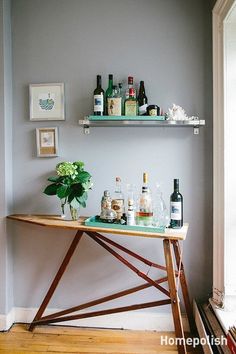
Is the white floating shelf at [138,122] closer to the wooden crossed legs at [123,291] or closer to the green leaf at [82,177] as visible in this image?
the green leaf at [82,177]

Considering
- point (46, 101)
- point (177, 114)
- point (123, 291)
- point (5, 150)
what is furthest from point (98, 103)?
point (123, 291)

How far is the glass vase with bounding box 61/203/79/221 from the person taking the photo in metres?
1.81

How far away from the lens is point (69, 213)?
198 centimetres

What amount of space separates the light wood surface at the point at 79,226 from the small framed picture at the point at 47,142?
1.53 ft

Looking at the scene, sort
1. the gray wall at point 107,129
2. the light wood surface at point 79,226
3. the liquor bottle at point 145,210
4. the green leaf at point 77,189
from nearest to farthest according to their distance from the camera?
the light wood surface at point 79,226 < the liquor bottle at point 145,210 < the green leaf at point 77,189 < the gray wall at point 107,129

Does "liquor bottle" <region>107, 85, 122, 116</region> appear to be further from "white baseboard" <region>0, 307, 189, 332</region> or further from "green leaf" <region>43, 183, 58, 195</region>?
"white baseboard" <region>0, 307, 189, 332</region>

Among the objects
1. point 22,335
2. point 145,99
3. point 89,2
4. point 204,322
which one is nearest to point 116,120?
point 145,99

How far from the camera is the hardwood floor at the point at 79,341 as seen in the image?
1733 millimetres

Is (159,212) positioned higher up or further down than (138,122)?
further down

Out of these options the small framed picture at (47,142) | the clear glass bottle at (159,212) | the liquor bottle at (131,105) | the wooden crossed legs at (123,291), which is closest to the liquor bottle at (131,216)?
the clear glass bottle at (159,212)

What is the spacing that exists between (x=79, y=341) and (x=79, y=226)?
0.84 metres

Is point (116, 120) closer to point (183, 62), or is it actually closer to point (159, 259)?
point (183, 62)

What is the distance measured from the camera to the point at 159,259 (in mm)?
1936

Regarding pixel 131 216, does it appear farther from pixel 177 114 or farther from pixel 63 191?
pixel 177 114
